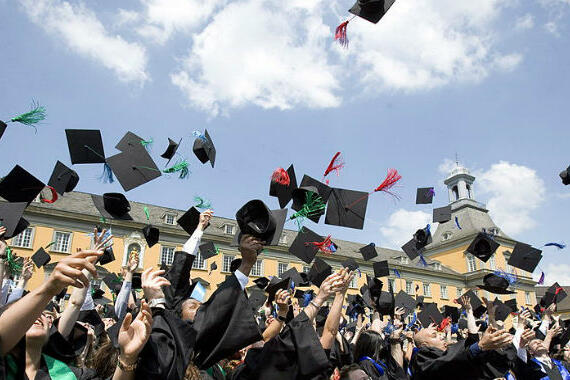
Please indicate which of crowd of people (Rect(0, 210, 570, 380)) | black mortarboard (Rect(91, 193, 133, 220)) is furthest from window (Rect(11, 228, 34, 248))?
crowd of people (Rect(0, 210, 570, 380))

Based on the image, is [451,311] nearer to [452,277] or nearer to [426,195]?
[426,195]

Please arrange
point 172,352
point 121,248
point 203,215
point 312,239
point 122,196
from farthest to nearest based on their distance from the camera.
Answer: point 121,248 < point 312,239 < point 122,196 < point 203,215 < point 172,352

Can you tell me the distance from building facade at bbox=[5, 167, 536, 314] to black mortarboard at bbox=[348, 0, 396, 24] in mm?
14818

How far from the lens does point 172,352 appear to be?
2.21m

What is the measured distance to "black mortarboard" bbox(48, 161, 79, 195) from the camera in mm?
5918

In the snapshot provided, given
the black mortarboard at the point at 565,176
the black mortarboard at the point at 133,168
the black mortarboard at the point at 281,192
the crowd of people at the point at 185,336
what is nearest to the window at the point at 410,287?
the black mortarboard at the point at 565,176

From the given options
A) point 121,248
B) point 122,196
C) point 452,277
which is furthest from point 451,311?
point 452,277

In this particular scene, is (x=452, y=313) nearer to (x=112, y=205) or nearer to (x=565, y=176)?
(x=565, y=176)

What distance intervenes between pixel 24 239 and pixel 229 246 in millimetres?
13498

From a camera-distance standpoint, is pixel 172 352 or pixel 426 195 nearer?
pixel 172 352

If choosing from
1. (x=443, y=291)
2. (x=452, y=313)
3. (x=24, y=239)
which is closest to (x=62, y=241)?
(x=24, y=239)

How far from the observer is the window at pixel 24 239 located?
26.2 meters

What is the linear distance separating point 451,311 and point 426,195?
364 cm

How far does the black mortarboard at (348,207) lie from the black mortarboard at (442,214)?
5534mm
